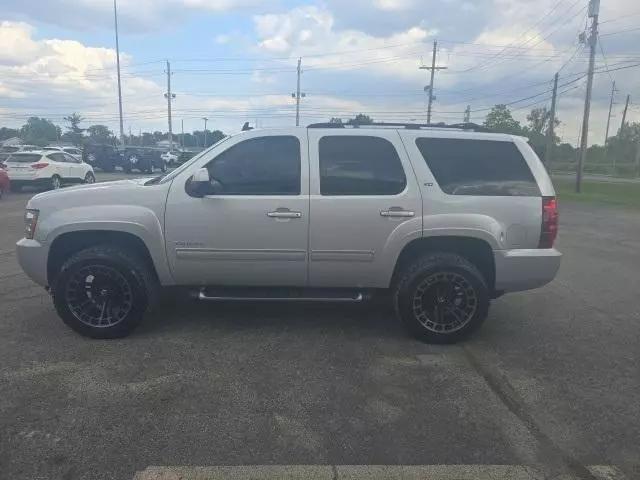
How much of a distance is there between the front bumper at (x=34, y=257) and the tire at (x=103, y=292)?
0.19 meters

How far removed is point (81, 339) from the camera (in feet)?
15.7

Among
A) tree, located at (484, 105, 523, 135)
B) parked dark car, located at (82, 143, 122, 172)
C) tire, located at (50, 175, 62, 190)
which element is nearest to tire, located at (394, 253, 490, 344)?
tire, located at (50, 175, 62, 190)

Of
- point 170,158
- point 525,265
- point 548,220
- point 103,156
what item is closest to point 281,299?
point 525,265

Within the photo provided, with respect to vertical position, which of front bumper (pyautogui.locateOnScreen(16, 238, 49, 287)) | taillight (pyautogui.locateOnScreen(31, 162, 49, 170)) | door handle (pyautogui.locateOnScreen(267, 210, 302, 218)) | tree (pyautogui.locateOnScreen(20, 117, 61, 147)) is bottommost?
front bumper (pyautogui.locateOnScreen(16, 238, 49, 287))

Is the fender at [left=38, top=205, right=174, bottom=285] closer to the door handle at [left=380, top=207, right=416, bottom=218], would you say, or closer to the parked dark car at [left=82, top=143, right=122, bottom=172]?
the door handle at [left=380, top=207, right=416, bottom=218]

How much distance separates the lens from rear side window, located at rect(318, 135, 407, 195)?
4.75m

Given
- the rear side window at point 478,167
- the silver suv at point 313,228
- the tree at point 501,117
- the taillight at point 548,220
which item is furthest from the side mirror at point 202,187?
the tree at point 501,117

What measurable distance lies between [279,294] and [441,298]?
4.78 feet

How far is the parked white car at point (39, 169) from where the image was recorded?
64.3 feet

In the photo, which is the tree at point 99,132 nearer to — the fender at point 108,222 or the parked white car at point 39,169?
the parked white car at point 39,169

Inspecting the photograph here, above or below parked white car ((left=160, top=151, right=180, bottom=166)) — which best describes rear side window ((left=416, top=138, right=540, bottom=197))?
above

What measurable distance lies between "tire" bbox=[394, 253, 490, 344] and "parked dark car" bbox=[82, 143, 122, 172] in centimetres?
3383

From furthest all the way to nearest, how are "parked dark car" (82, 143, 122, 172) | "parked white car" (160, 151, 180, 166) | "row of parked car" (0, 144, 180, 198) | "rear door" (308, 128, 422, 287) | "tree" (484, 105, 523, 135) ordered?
"tree" (484, 105, 523, 135)
"parked white car" (160, 151, 180, 166)
"parked dark car" (82, 143, 122, 172)
"row of parked car" (0, 144, 180, 198)
"rear door" (308, 128, 422, 287)

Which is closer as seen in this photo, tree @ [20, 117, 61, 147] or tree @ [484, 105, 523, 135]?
tree @ [484, 105, 523, 135]
